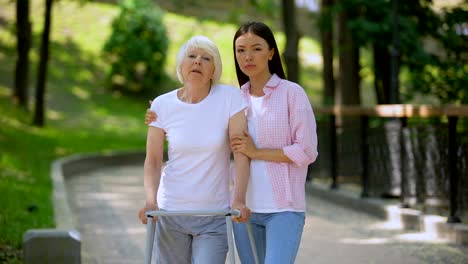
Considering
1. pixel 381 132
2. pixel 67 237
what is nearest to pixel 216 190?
pixel 67 237

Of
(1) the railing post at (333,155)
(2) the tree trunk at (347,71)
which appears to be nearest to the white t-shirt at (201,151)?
(1) the railing post at (333,155)

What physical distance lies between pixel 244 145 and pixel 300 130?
33 centimetres

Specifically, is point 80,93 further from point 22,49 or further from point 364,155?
point 364,155

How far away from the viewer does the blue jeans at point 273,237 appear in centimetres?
521

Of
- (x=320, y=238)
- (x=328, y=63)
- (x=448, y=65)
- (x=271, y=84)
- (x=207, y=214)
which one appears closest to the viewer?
(x=207, y=214)

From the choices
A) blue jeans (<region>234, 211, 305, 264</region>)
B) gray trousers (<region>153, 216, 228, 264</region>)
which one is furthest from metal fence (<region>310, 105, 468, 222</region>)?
gray trousers (<region>153, 216, 228, 264</region>)

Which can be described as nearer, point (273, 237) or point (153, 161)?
point (273, 237)

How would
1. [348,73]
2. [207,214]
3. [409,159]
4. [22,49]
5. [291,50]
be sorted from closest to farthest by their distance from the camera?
1. [207,214]
2. [409,159]
3. [348,73]
4. [291,50]
5. [22,49]

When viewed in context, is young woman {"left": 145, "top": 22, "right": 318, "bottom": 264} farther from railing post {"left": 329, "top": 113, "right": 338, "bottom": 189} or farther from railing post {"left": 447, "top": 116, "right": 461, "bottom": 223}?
railing post {"left": 329, "top": 113, "right": 338, "bottom": 189}

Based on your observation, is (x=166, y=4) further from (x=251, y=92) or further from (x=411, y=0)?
(x=251, y=92)

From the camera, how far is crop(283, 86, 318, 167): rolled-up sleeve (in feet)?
17.5

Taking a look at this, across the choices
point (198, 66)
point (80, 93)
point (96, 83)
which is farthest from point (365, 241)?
point (96, 83)

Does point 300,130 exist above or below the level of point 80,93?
below

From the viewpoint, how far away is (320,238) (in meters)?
11.0
